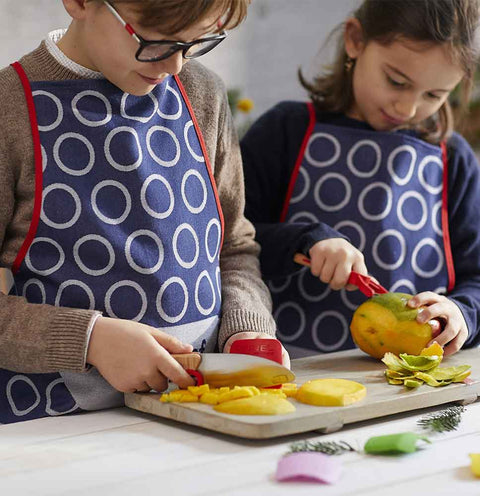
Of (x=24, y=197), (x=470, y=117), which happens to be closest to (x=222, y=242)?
(x=24, y=197)

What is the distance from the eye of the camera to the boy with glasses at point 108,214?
112cm

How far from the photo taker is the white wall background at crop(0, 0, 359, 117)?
102 inches

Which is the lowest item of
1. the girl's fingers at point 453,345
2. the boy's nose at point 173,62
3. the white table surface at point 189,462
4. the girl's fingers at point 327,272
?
the white table surface at point 189,462

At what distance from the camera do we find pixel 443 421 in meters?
1.06

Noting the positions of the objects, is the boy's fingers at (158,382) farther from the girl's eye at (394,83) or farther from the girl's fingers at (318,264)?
the girl's eye at (394,83)

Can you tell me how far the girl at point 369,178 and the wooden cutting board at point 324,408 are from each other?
0.36m

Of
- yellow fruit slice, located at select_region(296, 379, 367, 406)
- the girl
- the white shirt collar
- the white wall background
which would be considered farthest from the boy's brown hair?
the white wall background

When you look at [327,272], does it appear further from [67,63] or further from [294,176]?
[67,63]

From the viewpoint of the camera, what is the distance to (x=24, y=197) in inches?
46.9

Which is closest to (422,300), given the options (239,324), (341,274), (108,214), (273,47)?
(341,274)

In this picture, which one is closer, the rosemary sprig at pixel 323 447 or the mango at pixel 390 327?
the rosemary sprig at pixel 323 447

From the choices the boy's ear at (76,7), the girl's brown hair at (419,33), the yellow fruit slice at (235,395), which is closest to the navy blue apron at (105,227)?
the boy's ear at (76,7)

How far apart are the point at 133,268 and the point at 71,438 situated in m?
0.28

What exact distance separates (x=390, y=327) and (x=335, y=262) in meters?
0.17
